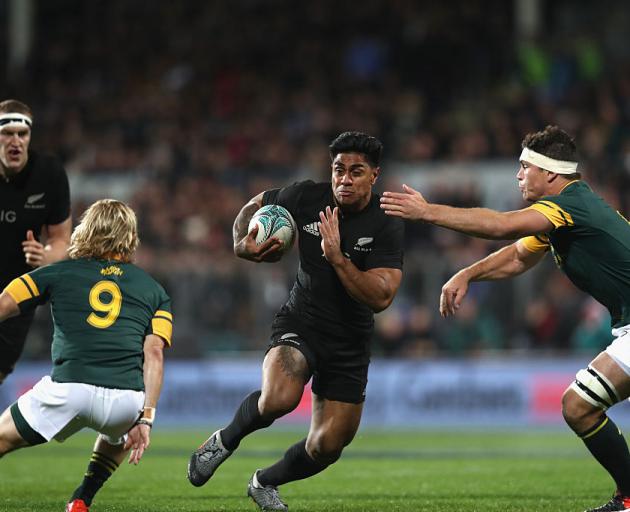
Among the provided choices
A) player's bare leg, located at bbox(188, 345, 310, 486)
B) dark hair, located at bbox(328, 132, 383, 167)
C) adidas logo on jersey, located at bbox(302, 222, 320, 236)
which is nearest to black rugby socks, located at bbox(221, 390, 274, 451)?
player's bare leg, located at bbox(188, 345, 310, 486)

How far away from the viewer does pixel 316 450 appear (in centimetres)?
779

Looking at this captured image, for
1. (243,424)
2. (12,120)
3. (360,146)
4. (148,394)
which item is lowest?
(243,424)

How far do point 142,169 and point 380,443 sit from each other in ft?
31.8

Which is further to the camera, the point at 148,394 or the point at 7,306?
the point at 148,394

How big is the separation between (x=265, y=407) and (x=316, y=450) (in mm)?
529

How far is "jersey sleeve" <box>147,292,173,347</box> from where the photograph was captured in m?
6.91

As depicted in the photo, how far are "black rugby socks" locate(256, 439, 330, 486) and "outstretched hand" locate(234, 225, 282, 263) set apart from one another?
4.41ft

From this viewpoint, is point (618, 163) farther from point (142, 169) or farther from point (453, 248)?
point (142, 169)

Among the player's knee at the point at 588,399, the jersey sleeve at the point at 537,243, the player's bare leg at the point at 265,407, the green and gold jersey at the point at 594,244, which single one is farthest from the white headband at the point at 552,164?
the player's bare leg at the point at 265,407

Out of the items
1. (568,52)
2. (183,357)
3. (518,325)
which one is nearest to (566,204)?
(518,325)

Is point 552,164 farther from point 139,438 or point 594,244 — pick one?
point 139,438

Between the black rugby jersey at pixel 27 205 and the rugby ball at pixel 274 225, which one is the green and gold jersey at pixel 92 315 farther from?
the black rugby jersey at pixel 27 205

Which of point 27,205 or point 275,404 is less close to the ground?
point 27,205

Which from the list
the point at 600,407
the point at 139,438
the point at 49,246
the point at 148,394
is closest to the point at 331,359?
the point at 148,394
